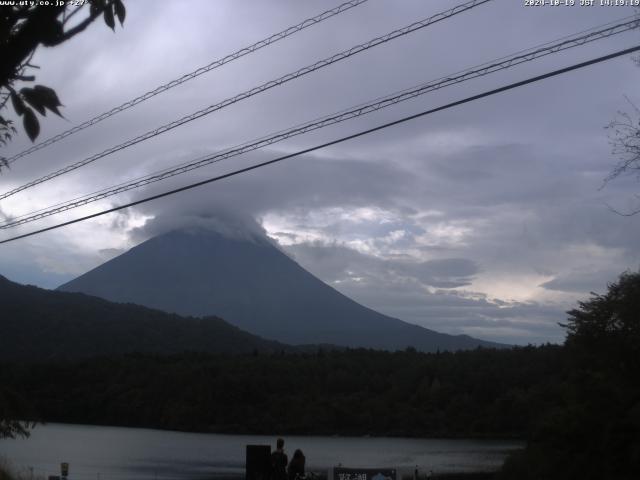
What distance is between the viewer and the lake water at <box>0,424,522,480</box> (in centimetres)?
4683

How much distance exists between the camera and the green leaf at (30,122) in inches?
150

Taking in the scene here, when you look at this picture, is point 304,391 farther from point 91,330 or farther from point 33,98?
point 33,98

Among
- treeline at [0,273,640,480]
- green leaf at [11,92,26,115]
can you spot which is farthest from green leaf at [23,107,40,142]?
treeline at [0,273,640,480]

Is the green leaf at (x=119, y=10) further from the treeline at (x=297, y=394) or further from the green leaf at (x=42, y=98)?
the treeline at (x=297, y=394)

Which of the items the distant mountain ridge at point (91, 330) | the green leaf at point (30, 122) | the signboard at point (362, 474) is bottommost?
the signboard at point (362, 474)

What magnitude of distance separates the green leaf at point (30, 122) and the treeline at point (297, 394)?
79.0 meters

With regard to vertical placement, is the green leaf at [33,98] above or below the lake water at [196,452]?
above

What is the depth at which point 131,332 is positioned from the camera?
139375 mm

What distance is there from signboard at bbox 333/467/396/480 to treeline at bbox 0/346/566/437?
69.7 metres

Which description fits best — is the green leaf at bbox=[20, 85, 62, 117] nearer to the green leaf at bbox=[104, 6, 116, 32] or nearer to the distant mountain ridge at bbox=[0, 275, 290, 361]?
the green leaf at bbox=[104, 6, 116, 32]

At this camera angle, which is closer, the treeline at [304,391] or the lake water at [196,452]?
the lake water at [196,452]

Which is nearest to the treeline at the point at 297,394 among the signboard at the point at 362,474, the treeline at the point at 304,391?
the treeline at the point at 304,391

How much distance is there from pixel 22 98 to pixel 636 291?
60.8 ft

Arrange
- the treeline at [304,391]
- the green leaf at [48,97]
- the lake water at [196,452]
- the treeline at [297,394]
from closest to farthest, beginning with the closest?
the green leaf at [48,97]
the lake water at [196,452]
the treeline at [304,391]
the treeline at [297,394]
